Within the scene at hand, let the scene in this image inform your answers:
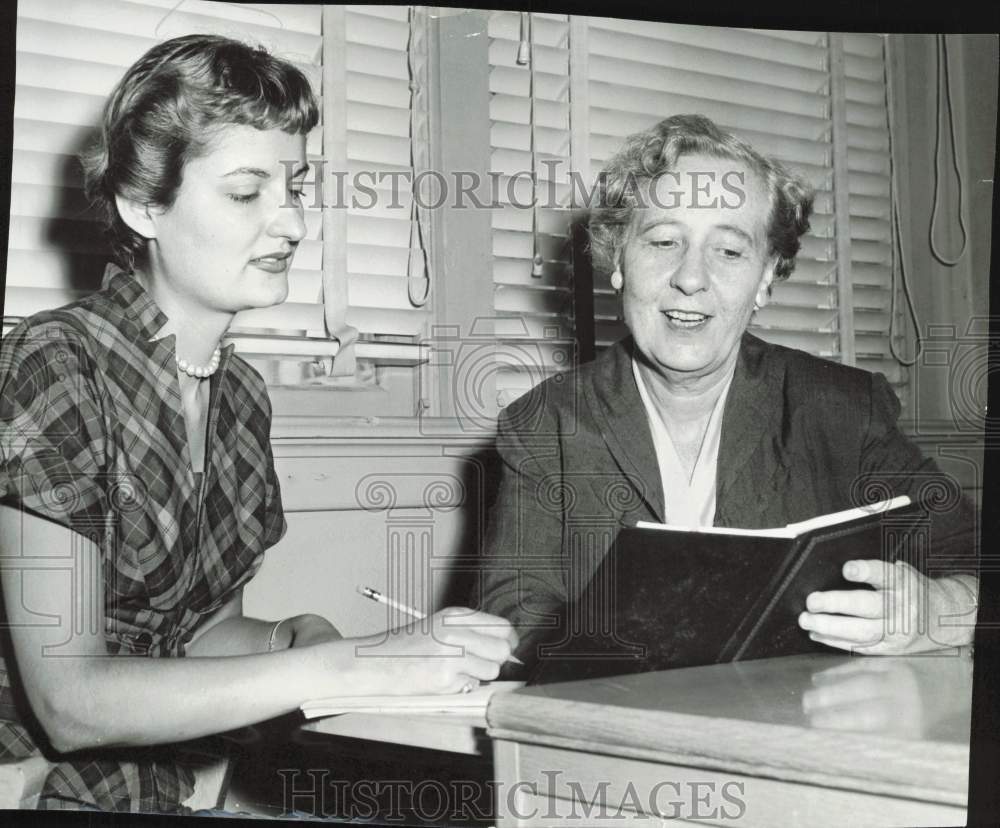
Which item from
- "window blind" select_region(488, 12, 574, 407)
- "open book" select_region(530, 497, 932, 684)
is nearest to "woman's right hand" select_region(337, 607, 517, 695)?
"open book" select_region(530, 497, 932, 684)

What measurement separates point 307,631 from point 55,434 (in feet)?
1.08

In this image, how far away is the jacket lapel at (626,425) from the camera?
4.00 ft

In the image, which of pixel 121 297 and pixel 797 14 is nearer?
pixel 121 297

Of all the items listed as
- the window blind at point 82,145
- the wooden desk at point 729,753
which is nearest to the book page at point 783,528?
the wooden desk at point 729,753

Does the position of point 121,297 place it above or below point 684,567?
above

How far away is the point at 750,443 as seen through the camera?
1.24 m

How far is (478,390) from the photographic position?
128cm

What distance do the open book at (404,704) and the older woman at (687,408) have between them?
30cm

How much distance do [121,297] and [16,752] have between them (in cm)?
46

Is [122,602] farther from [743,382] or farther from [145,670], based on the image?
[743,382]

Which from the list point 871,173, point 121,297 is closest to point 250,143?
point 121,297

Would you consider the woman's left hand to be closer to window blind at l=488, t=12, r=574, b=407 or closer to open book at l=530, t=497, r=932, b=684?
open book at l=530, t=497, r=932, b=684

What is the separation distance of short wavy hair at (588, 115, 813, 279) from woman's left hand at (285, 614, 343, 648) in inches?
21.5

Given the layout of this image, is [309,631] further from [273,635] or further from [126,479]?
[126,479]
